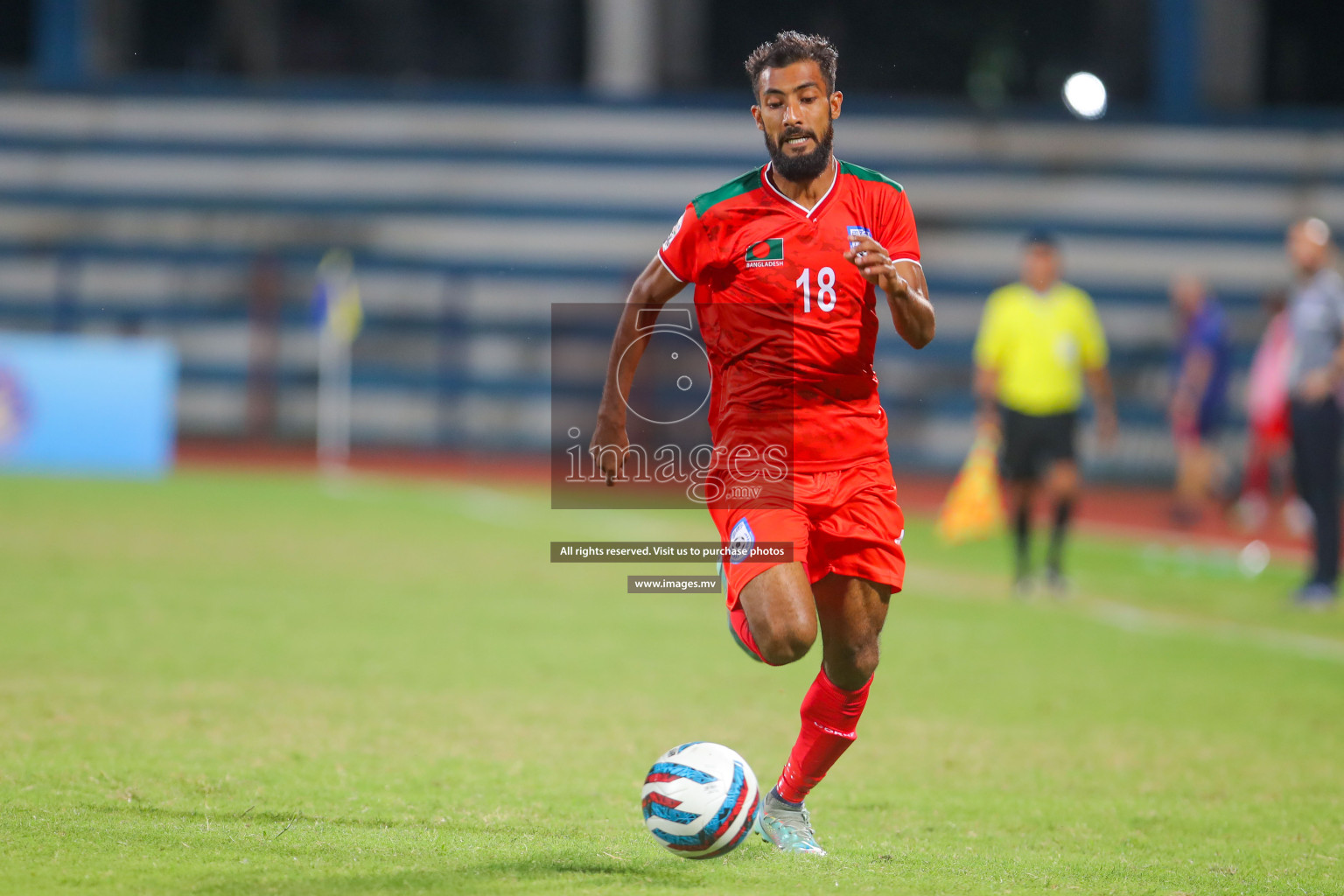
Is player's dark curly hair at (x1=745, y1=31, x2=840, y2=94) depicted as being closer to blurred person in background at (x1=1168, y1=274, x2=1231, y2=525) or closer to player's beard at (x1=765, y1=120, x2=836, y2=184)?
player's beard at (x1=765, y1=120, x2=836, y2=184)

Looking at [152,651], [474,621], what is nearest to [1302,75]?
[474,621]

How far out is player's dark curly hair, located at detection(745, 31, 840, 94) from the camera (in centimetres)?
464

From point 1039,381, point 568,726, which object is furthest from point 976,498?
point 568,726

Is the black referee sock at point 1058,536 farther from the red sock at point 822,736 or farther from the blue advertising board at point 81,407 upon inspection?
the blue advertising board at point 81,407

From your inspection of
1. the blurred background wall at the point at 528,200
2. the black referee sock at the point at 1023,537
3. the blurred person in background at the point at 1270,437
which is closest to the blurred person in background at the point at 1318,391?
the black referee sock at the point at 1023,537

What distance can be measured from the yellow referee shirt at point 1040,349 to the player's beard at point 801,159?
6.78m

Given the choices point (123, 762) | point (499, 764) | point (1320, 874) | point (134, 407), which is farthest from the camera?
point (134, 407)

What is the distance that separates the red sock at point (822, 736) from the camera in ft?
15.9

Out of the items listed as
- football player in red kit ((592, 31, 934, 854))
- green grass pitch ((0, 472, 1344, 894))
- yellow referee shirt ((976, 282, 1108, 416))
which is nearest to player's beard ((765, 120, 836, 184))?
football player in red kit ((592, 31, 934, 854))

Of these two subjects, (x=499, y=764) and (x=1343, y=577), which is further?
(x=1343, y=577)

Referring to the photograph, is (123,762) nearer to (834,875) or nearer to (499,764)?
(499,764)

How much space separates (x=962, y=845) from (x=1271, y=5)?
2524 cm

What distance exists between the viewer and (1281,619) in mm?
10703

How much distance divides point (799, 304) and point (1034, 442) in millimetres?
7031
